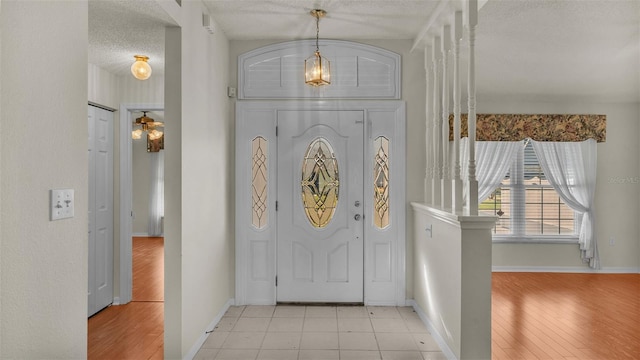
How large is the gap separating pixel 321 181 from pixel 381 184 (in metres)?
0.63

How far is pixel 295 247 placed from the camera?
4.21 metres

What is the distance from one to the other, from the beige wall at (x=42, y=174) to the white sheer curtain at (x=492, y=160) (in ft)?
17.7

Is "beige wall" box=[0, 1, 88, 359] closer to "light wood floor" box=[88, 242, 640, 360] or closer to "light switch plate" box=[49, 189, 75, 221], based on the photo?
"light switch plate" box=[49, 189, 75, 221]

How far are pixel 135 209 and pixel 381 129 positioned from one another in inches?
297

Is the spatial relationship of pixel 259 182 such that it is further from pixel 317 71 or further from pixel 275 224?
pixel 317 71

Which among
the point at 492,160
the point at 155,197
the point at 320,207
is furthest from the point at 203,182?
the point at 155,197

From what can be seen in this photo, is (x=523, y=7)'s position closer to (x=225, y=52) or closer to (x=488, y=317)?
(x=488, y=317)

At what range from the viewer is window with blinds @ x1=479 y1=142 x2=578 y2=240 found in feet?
20.0

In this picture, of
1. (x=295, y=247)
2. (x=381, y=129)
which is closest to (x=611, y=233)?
(x=381, y=129)

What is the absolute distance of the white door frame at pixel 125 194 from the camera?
4.23 meters

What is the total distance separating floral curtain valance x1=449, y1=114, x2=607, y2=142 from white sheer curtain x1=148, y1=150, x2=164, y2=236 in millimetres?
6971

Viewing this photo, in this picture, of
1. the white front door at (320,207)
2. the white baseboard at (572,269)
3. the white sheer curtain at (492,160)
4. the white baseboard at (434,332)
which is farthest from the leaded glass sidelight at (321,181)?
the white baseboard at (572,269)

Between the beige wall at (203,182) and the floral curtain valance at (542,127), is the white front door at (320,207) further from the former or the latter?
the floral curtain valance at (542,127)

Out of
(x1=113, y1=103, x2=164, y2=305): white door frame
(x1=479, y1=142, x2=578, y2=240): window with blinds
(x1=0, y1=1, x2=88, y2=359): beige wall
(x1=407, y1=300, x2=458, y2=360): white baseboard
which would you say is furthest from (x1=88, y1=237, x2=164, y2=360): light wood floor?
(x1=479, y1=142, x2=578, y2=240): window with blinds
